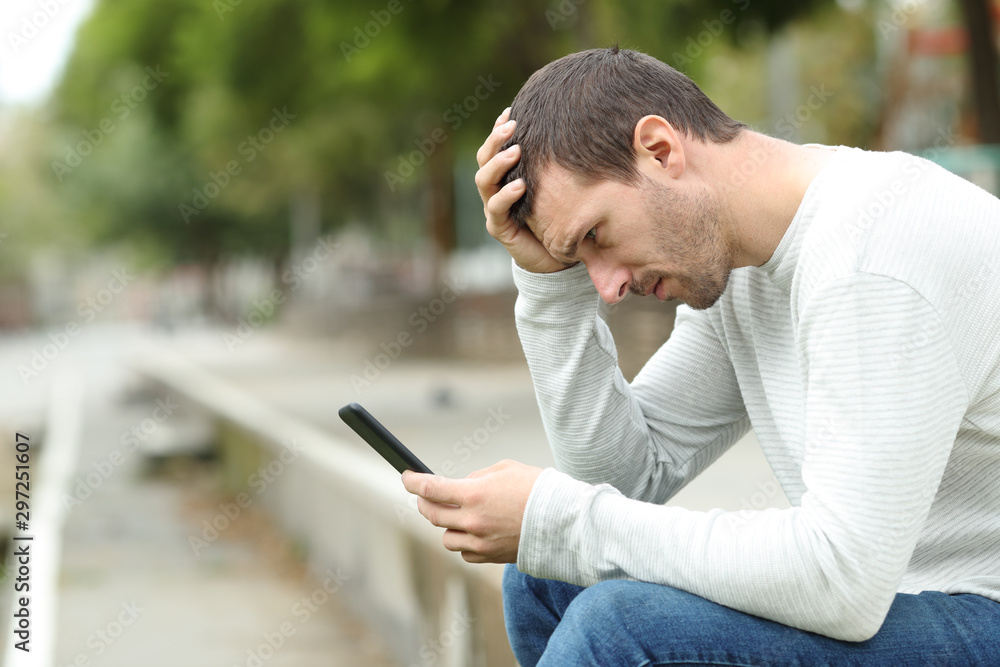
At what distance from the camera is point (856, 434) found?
1.46m

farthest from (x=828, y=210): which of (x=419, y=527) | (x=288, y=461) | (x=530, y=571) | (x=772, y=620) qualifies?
(x=288, y=461)

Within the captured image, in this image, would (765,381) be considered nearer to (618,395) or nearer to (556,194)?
(618,395)

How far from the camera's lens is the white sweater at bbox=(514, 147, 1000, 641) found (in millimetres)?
1456

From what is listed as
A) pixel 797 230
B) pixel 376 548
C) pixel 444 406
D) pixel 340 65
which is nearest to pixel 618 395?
pixel 797 230

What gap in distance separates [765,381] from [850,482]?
414mm

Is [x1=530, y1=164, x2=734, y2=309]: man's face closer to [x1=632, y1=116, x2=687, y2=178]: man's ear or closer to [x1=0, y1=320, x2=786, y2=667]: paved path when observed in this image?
[x1=632, y1=116, x2=687, y2=178]: man's ear

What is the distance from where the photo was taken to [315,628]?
19.8 feet

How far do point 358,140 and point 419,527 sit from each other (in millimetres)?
14866

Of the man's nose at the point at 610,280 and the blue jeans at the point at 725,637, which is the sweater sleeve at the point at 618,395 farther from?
the blue jeans at the point at 725,637

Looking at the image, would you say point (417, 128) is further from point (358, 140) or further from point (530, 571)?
point (530, 571)

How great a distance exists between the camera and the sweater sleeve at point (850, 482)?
1.45 metres

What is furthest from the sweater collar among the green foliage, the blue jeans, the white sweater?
the green foliage

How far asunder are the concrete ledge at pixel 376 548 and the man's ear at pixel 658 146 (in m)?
1.92

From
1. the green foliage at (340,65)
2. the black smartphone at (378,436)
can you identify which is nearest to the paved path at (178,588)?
the black smartphone at (378,436)
